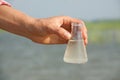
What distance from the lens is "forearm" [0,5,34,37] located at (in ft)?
2.52

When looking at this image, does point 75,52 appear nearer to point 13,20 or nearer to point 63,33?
point 63,33

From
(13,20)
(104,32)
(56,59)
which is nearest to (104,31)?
(104,32)

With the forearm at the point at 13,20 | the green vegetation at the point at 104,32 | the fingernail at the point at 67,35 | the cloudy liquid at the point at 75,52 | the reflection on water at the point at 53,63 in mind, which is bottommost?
the reflection on water at the point at 53,63

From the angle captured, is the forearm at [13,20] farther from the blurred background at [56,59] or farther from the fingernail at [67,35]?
the blurred background at [56,59]

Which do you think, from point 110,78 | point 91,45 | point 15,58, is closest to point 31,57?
point 15,58

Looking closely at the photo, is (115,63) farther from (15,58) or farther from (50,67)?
(15,58)

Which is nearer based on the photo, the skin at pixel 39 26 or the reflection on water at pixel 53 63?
the skin at pixel 39 26

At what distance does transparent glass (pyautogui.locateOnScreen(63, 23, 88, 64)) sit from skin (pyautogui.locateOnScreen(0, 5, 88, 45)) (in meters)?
0.02

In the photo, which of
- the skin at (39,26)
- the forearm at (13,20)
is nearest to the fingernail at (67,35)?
the skin at (39,26)

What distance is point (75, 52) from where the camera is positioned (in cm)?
71

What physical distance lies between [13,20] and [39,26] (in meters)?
0.09

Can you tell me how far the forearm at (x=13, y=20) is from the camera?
0.77 m

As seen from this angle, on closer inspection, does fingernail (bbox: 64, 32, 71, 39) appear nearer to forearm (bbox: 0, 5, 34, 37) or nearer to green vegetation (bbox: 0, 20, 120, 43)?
forearm (bbox: 0, 5, 34, 37)

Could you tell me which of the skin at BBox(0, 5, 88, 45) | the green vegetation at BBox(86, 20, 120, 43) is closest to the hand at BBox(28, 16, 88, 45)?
the skin at BBox(0, 5, 88, 45)
